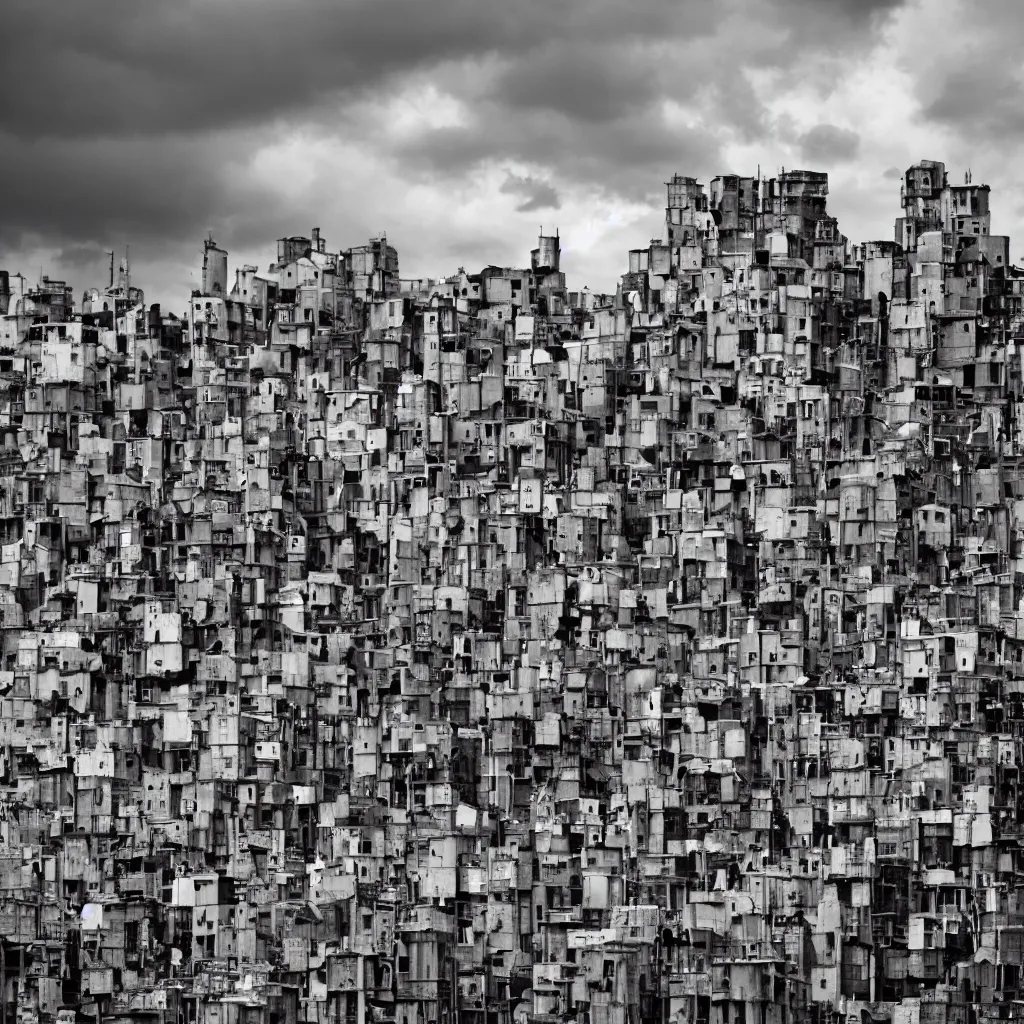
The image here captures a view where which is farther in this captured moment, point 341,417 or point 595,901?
point 341,417

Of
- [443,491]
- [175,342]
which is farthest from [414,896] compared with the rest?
[175,342]

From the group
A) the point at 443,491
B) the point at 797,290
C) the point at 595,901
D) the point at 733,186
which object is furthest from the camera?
the point at 733,186

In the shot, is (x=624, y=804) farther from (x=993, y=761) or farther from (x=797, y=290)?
(x=797, y=290)

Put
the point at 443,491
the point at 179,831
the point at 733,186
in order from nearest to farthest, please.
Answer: the point at 179,831
the point at 443,491
the point at 733,186

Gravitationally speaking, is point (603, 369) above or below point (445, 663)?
above

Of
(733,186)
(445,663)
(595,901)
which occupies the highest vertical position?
(733,186)

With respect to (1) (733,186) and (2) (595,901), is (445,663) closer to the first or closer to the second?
(2) (595,901)

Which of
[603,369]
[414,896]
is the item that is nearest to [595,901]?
[414,896]
